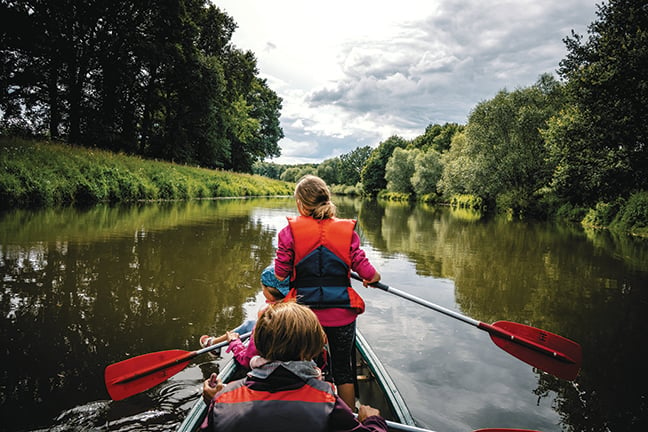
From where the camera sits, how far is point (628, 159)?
1245 cm

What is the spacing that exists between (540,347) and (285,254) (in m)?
2.34

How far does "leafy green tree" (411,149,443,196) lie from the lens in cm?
4553

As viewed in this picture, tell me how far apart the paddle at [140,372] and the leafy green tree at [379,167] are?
6681 centimetres

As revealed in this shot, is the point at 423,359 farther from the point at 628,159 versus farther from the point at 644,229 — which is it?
the point at 644,229

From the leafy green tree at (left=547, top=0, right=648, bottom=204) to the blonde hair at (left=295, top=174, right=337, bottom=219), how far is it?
13.6 metres

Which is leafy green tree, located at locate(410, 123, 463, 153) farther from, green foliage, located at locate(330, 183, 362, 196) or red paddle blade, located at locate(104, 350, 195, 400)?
red paddle blade, located at locate(104, 350, 195, 400)

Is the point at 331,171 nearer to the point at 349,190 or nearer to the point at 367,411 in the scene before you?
the point at 349,190

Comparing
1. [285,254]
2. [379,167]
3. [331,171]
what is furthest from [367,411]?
[331,171]

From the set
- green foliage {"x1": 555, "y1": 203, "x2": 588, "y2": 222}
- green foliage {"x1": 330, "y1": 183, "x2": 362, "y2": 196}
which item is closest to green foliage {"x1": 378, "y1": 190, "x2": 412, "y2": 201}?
green foliage {"x1": 330, "y1": 183, "x2": 362, "y2": 196}

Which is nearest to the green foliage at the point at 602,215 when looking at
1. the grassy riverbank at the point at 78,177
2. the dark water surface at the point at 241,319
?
the dark water surface at the point at 241,319

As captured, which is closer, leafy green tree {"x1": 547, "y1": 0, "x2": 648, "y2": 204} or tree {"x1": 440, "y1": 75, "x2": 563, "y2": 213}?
leafy green tree {"x1": 547, "y1": 0, "x2": 648, "y2": 204}

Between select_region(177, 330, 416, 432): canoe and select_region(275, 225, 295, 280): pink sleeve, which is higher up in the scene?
select_region(275, 225, 295, 280): pink sleeve

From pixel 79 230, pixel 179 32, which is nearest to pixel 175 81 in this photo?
pixel 179 32

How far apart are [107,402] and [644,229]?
19868 millimetres
